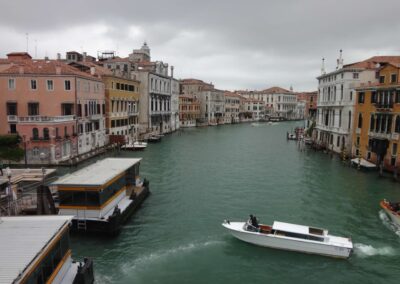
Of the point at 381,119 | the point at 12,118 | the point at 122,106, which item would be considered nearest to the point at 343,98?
the point at 381,119

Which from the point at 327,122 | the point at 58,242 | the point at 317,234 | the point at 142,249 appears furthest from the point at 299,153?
the point at 58,242

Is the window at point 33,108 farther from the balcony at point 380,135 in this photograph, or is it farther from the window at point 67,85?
the balcony at point 380,135

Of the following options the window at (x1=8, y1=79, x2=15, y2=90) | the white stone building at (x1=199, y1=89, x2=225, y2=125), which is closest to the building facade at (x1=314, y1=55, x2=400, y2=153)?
the window at (x1=8, y1=79, x2=15, y2=90)

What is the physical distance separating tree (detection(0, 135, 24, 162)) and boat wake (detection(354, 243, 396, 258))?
21.2m

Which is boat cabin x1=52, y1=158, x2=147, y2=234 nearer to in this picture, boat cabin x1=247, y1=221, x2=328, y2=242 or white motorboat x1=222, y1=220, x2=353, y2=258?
white motorboat x1=222, y1=220, x2=353, y2=258

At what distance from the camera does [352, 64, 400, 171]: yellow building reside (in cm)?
2478

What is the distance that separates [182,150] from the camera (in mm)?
38031

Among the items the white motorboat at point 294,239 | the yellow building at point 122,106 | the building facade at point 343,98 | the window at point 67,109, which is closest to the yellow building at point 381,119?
the building facade at point 343,98

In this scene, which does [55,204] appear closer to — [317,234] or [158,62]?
[317,234]

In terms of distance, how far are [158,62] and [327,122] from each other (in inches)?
1189

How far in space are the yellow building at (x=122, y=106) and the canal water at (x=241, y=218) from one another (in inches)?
497

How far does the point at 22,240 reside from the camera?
26.0 feet

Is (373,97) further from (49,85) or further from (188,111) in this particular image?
(188,111)

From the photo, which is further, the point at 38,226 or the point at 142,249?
the point at 142,249
